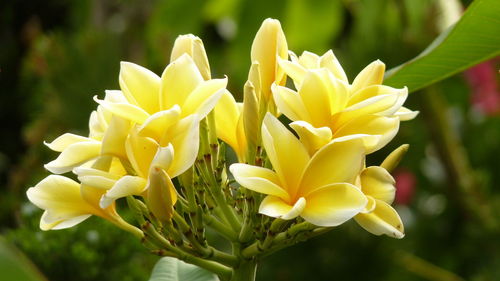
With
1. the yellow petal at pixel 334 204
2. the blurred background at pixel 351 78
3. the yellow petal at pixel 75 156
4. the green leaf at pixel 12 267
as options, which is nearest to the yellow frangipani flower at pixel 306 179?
the yellow petal at pixel 334 204

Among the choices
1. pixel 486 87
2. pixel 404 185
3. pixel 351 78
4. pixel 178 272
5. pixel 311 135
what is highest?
pixel 311 135

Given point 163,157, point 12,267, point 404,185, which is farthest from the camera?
point 404,185

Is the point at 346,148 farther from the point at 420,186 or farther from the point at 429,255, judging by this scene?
the point at 420,186

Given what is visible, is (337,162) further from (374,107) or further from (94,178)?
(94,178)

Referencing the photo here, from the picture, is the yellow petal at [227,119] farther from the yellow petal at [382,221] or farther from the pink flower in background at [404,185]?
the pink flower in background at [404,185]

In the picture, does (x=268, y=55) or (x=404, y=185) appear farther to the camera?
(x=404, y=185)

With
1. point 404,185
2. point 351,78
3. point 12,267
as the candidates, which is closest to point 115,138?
point 12,267
